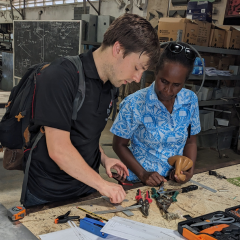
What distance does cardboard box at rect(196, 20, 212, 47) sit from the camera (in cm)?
367

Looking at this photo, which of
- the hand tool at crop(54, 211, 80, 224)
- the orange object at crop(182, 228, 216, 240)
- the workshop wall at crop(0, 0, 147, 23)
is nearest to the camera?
the orange object at crop(182, 228, 216, 240)

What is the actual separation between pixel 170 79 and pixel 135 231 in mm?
810

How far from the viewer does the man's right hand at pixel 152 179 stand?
1.44 metres

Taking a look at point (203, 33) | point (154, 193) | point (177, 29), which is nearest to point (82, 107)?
point (154, 193)

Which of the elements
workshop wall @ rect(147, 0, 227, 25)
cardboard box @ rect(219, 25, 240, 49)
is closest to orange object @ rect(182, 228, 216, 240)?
cardboard box @ rect(219, 25, 240, 49)

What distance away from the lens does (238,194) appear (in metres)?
1.41

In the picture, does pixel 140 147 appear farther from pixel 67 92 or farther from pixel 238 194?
pixel 67 92

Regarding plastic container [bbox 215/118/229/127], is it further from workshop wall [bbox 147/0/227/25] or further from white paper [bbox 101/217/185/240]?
white paper [bbox 101/217/185/240]

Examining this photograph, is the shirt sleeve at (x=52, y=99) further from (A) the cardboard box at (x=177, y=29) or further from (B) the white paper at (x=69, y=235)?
(A) the cardboard box at (x=177, y=29)

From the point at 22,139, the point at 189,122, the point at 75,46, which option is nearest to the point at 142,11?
the point at 75,46

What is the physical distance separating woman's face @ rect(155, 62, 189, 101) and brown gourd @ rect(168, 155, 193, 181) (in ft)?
1.10

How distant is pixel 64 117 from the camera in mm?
960

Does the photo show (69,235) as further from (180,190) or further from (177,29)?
(177,29)

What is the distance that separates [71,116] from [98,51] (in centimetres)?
29
